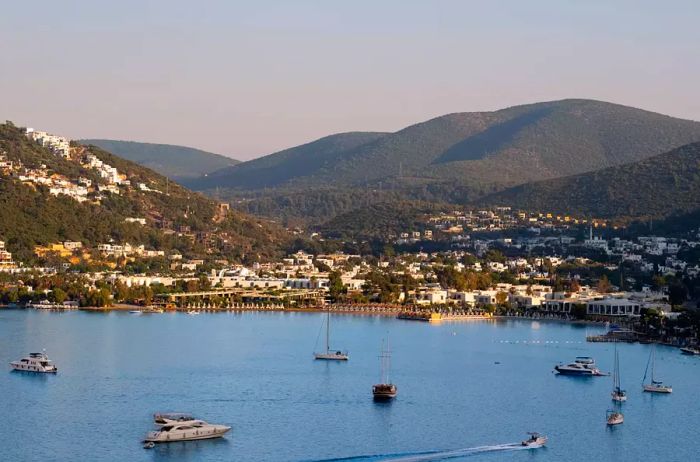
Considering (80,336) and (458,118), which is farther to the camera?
(458,118)

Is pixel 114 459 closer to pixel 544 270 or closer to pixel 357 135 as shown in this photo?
pixel 544 270

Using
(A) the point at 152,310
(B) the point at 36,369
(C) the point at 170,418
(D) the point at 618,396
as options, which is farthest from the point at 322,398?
(A) the point at 152,310

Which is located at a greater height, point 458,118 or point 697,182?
point 458,118

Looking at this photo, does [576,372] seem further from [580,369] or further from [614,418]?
[614,418]

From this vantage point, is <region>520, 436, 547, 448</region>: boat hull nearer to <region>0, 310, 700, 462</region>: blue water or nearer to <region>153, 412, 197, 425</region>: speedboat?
<region>0, 310, 700, 462</region>: blue water

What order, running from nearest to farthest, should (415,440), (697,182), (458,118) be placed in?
(415,440) < (697,182) < (458,118)

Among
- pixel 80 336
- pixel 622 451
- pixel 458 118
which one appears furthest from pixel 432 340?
pixel 458 118

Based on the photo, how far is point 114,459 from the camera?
2480 centimetres

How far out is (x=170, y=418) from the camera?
88.9ft

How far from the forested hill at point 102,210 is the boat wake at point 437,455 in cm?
4346

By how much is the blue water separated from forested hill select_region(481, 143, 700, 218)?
5911 cm

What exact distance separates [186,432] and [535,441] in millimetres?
6214

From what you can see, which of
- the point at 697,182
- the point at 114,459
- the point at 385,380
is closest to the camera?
the point at 114,459

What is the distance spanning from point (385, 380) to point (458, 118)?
150m
